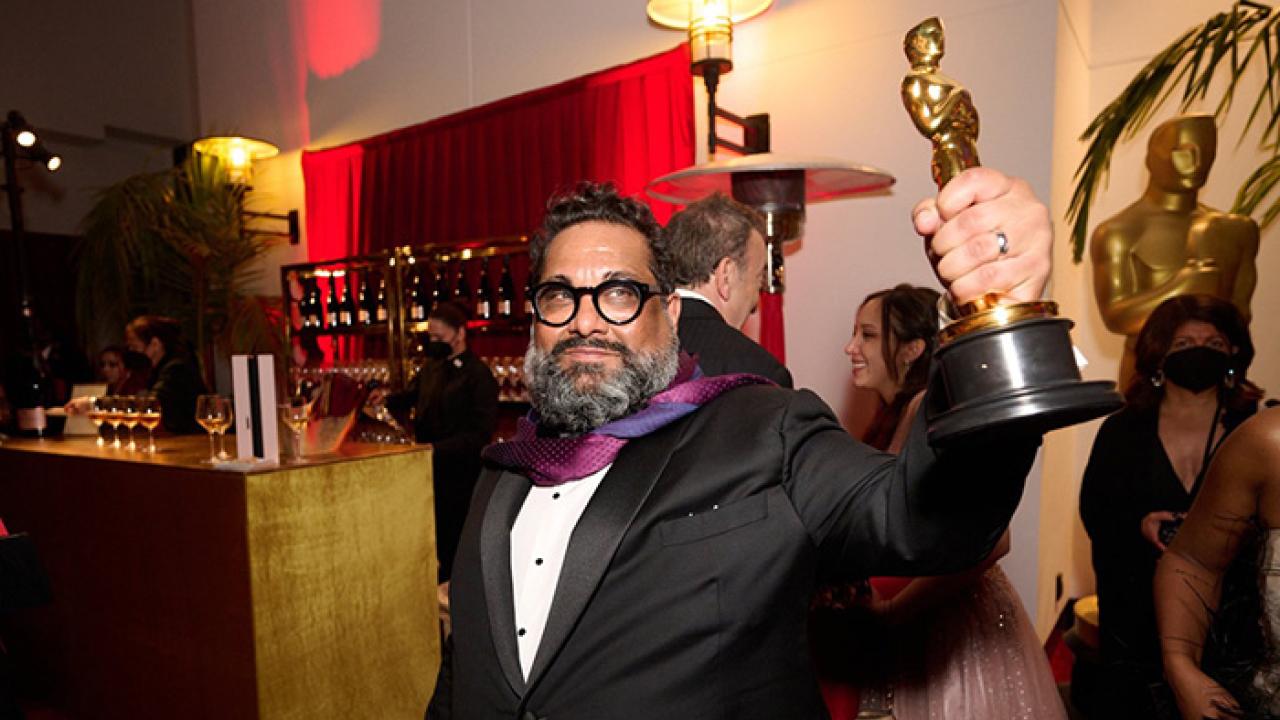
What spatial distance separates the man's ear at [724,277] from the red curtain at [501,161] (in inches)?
70.3

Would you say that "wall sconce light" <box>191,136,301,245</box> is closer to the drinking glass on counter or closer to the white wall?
the white wall

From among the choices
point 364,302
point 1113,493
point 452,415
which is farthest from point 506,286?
point 1113,493

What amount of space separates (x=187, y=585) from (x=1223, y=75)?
5182mm

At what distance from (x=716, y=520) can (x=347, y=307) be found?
5101 millimetres

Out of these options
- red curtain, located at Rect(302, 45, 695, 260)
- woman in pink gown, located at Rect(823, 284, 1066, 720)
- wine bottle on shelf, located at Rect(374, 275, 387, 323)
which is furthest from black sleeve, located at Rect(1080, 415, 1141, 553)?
wine bottle on shelf, located at Rect(374, 275, 387, 323)

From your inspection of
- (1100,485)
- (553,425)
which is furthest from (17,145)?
(1100,485)

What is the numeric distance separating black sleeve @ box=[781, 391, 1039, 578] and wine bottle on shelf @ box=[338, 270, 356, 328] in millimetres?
4935

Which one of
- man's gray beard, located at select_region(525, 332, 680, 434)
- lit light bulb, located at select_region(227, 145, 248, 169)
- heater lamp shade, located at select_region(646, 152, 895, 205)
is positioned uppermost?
lit light bulb, located at select_region(227, 145, 248, 169)

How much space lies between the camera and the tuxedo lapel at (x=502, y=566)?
125cm

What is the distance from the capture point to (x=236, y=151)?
626 centimetres

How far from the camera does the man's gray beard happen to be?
1.40 m

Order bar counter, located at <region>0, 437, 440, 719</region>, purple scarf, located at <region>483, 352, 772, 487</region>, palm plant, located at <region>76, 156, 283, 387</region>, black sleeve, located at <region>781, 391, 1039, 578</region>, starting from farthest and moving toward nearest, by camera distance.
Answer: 1. palm plant, located at <region>76, 156, 283, 387</region>
2. bar counter, located at <region>0, 437, 440, 719</region>
3. purple scarf, located at <region>483, 352, 772, 487</region>
4. black sleeve, located at <region>781, 391, 1039, 578</region>

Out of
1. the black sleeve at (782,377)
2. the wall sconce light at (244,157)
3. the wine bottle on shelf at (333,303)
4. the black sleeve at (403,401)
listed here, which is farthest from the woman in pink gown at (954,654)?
the wall sconce light at (244,157)

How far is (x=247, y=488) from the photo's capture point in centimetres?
223
